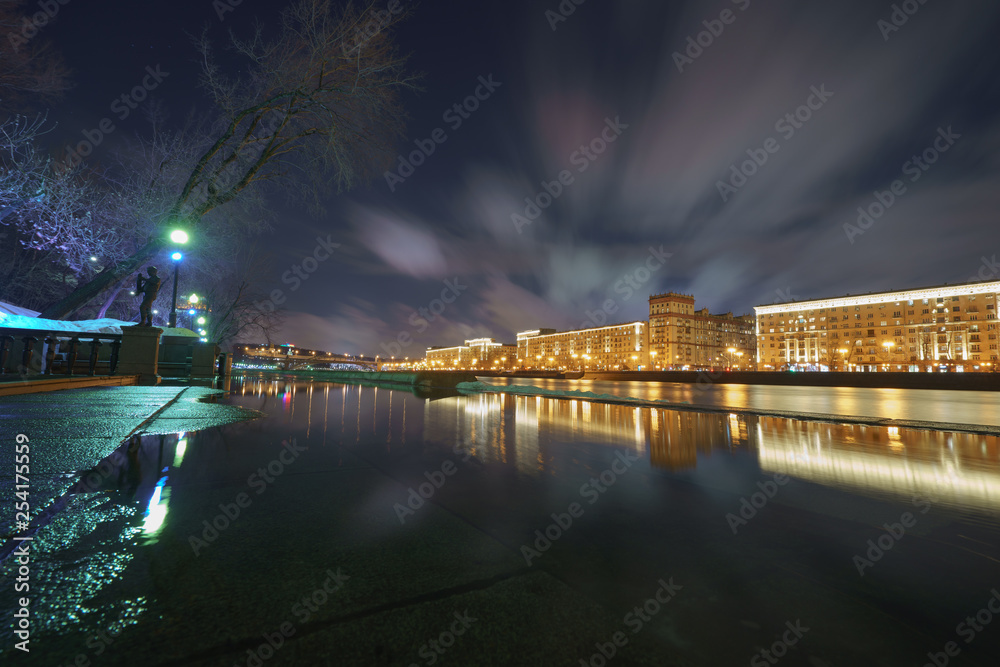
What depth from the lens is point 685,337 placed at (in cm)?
15650

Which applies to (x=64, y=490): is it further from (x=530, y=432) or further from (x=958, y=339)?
(x=958, y=339)

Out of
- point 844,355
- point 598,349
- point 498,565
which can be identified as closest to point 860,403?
point 498,565

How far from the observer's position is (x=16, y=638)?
1.37 meters

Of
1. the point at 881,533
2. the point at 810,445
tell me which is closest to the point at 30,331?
the point at 881,533

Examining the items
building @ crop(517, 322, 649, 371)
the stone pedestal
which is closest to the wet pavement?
the stone pedestal

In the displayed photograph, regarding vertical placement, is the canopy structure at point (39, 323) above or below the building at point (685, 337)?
below

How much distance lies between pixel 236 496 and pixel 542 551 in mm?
2456

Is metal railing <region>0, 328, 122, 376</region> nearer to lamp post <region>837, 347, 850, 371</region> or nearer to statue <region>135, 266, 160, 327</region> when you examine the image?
statue <region>135, 266, 160, 327</region>

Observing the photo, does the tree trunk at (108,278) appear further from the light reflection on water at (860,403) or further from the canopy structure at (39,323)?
the light reflection on water at (860,403)

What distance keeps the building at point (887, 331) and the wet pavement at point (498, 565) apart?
134941 millimetres

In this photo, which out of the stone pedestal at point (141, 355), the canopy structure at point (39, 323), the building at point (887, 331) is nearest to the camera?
the canopy structure at point (39, 323)

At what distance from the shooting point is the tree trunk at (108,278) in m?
13.5

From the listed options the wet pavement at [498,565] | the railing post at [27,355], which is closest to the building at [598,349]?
the railing post at [27,355]

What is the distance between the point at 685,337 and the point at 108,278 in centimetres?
16504
